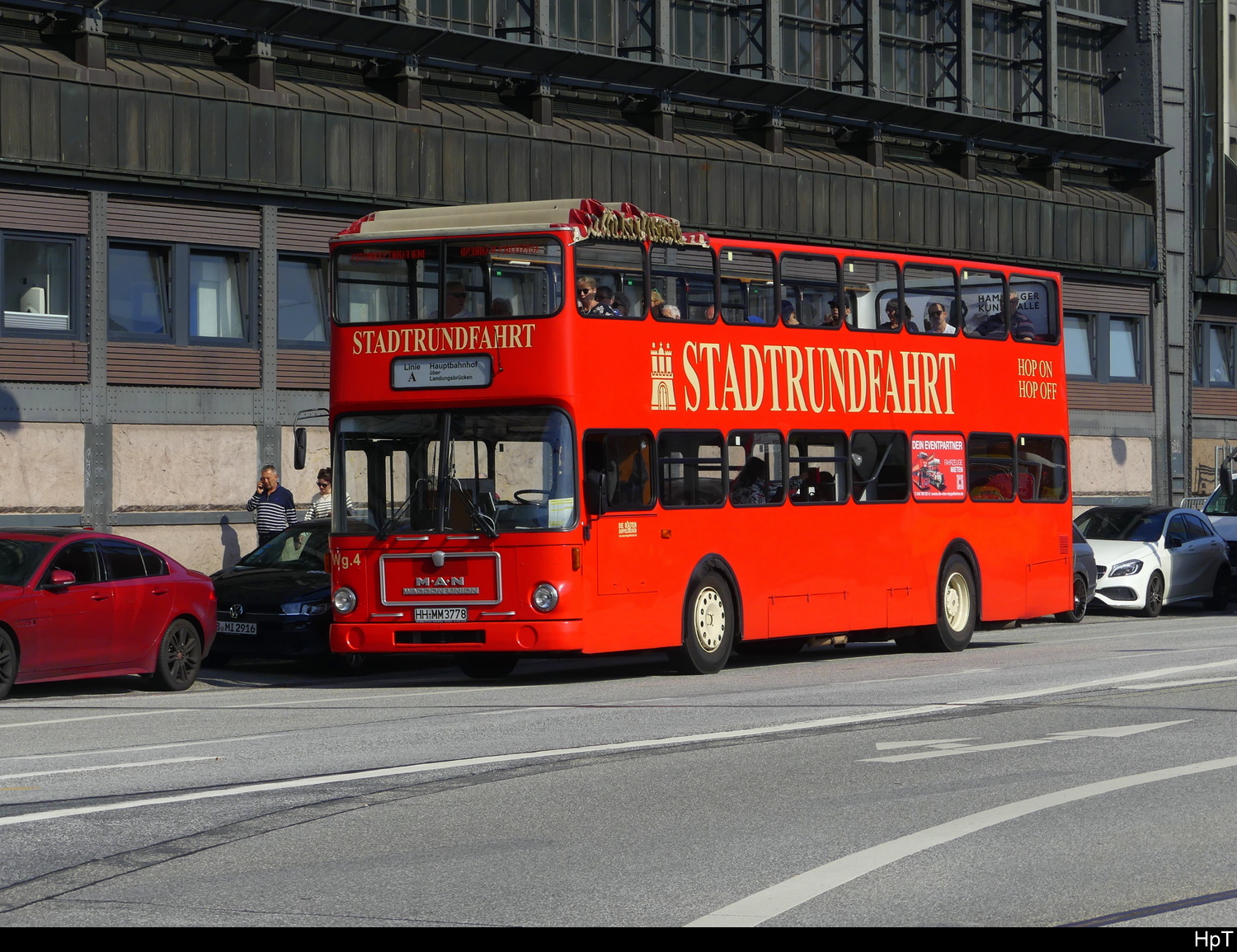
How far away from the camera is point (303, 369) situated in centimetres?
2758

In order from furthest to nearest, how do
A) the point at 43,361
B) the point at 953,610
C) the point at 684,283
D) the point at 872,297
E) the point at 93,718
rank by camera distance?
the point at 43,361 < the point at 953,610 < the point at 872,297 < the point at 684,283 < the point at 93,718

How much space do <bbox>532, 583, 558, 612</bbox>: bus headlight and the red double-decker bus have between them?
0.02 m

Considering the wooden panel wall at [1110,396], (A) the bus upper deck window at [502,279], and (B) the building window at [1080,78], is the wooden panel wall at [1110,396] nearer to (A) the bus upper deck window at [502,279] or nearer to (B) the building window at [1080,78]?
(B) the building window at [1080,78]

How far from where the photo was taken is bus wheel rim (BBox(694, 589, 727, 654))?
17875mm

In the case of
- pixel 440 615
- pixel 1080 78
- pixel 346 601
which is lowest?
pixel 440 615

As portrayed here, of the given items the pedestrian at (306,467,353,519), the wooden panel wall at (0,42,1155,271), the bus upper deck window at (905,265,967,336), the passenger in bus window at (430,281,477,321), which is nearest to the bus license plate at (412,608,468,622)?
the passenger in bus window at (430,281,477,321)

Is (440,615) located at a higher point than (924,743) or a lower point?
higher

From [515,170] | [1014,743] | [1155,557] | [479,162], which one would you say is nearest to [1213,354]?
[1155,557]

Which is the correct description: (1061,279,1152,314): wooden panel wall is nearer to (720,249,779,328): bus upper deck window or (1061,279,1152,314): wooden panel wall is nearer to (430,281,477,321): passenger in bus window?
(720,249,779,328): bus upper deck window

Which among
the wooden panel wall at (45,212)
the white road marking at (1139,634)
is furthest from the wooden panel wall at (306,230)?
the white road marking at (1139,634)

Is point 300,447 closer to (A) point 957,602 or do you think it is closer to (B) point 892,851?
(A) point 957,602

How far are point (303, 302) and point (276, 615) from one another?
386 inches

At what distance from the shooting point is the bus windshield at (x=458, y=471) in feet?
54.4
